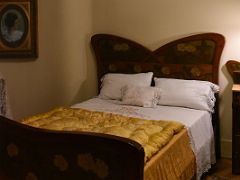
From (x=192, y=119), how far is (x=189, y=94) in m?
0.42

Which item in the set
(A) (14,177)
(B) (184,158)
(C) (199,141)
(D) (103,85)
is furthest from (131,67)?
(A) (14,177)

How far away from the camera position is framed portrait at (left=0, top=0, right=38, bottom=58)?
3.97 meters

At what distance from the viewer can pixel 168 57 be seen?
3.97 meters

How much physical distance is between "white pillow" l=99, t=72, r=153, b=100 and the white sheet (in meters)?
0.26

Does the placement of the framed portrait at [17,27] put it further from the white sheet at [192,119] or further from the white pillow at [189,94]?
the white pillow at [189,94]

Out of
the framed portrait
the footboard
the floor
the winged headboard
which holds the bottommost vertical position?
the floor

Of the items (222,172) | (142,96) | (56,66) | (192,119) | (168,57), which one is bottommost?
(222,172)

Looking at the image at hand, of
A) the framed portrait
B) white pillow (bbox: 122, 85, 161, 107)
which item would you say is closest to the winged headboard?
white pillow (bbox: 122, 85, 161, 107)

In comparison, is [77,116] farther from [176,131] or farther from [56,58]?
[56,58]

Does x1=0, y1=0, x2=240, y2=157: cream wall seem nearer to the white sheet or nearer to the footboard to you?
the white sheet

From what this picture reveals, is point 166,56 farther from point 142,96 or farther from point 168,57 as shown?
point 142,96

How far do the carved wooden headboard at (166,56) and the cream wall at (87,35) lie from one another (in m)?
0.09

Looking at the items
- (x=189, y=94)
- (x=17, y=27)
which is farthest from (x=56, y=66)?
(x=189, y=94)

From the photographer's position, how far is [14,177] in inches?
82.0
